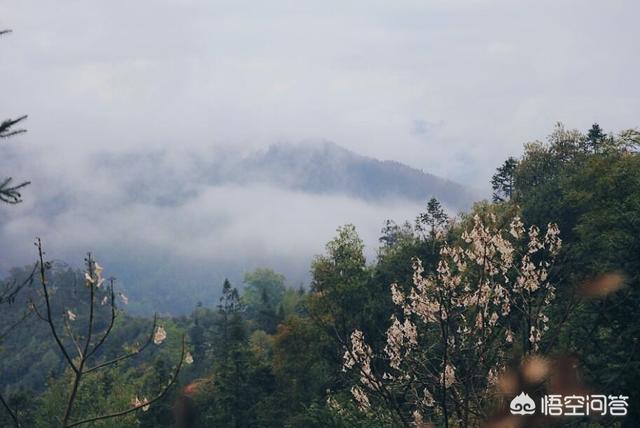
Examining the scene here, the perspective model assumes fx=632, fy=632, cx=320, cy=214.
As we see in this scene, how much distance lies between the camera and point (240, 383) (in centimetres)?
5034

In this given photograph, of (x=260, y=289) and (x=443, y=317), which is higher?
(x=260, y=289)

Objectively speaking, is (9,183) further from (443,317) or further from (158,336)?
(443,317)

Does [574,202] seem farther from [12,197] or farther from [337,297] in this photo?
[12,197]

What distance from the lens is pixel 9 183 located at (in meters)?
8.52

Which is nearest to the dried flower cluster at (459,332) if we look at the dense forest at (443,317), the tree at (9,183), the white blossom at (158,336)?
the dense forest at (443,317)

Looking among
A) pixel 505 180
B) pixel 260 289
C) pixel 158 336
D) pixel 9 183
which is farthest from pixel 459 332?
pixel 260 289

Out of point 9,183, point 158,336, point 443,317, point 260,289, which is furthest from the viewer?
point 260,289

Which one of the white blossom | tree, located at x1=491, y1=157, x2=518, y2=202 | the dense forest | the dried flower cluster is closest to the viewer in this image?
the white blossom

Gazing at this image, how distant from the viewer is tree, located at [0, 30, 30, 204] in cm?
797

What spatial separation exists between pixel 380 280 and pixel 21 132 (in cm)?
4821

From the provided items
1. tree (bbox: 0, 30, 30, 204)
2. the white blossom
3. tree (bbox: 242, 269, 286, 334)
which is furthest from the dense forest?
tree (bbox: 242, 269, 286, 334)

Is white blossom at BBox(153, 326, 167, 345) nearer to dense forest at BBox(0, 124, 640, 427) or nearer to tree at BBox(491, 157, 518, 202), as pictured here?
dense forest at BBox(0, 124, 640, 427)

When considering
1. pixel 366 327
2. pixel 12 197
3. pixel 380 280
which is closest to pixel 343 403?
pixel 366 327

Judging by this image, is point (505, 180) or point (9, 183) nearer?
point (9, 183)
